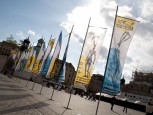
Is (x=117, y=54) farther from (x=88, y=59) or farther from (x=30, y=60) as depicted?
(x=30, y=60)

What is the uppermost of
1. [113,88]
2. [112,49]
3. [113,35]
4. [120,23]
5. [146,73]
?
[146,73]

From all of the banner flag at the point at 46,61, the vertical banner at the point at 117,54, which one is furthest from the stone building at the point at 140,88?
the vertical banner at the point at 117,54

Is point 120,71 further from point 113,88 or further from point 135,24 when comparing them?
point 135,24

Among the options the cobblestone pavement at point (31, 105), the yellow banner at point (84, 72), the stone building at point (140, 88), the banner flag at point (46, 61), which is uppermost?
the stone building at point (140, 88)

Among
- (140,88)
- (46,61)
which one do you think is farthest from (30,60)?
(140,88)

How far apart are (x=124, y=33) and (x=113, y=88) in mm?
3431

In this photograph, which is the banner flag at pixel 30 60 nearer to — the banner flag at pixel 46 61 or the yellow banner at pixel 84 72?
the banner flag at pixel 46 61

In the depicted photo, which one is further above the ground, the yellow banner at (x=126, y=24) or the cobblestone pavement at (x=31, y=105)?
the yellow banner at (x=126, y=24)

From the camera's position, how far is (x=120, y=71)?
12852 mm

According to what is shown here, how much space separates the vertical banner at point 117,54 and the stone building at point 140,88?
76.6 metres

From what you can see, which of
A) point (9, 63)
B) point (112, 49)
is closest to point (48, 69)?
point (112, 49)

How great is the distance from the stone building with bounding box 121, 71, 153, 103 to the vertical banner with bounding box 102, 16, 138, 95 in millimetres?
76647

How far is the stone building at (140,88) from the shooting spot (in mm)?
88188

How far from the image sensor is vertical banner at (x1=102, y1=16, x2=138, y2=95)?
12609mm
